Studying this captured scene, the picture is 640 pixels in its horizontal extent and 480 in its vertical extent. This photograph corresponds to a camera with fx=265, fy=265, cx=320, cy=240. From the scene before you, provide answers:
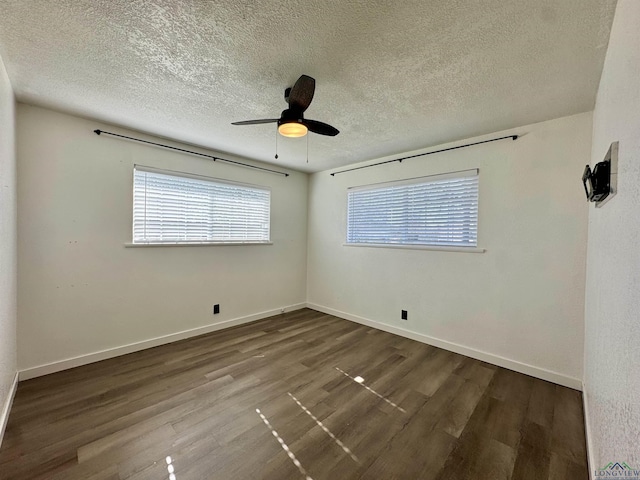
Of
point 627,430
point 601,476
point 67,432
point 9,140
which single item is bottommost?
point 67,432

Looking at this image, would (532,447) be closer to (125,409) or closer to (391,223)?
(391,223)

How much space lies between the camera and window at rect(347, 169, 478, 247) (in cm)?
298

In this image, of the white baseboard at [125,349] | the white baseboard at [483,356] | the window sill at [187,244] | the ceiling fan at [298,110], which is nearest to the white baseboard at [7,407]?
the white baseboard at [125,349]

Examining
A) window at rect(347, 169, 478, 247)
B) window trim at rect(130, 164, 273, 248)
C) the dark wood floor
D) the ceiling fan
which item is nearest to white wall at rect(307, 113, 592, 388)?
window at rect(347, 169, 478, 247)

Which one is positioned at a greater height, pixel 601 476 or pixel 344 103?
pixel 344 103

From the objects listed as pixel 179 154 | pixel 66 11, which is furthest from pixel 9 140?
pixel 179 154

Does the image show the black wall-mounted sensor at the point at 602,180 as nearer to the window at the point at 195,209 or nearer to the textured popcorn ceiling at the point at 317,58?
the textured popcorn ceiling at the point at 317,58

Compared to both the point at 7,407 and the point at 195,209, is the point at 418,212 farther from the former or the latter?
the point at 7,407

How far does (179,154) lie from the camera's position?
127 inches

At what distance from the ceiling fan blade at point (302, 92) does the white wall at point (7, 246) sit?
6.02 ft

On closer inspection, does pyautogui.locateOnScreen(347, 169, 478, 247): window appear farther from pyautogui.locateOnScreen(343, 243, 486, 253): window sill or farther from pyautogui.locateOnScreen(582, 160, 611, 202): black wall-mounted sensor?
pyautogui.locateOnScreen(582, 160, 611, 202): black wall-mounted sensor

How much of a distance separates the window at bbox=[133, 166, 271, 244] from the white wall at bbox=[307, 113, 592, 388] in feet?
6.25

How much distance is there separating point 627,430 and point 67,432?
284 cm

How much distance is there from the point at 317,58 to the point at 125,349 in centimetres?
332
